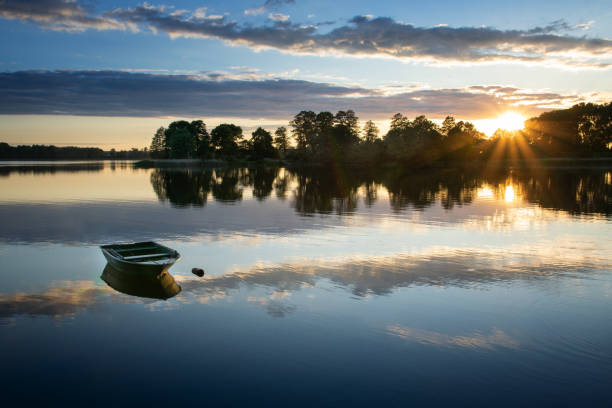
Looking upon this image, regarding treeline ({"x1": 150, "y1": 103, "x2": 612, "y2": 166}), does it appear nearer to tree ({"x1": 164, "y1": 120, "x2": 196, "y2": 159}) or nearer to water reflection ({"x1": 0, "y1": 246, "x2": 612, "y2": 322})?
tree ({"x1": 164, "y1": 120, "x2": 196, "y2": 159})

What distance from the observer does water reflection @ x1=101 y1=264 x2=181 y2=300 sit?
16.1m

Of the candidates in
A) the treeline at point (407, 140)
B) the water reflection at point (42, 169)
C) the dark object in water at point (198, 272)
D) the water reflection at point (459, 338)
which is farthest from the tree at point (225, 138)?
the water reflection at point (459, 338)

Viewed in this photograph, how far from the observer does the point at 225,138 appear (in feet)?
604

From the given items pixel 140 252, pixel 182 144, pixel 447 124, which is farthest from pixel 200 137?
pixel 140 252

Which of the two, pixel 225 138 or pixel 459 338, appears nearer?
pixel 459 338

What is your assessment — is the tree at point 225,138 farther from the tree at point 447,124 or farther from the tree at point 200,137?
the tree at point 447,124

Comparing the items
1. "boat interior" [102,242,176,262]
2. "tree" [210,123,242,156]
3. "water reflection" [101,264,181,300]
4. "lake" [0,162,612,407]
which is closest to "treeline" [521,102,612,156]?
"tree" [210,123,242,156]

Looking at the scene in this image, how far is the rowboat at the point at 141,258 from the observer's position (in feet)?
52.1

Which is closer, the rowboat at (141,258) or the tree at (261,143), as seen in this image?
the rowboat at (141,258)

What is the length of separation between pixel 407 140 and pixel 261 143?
223 ft

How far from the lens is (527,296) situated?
15812 millimetres

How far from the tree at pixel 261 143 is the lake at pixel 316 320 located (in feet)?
525

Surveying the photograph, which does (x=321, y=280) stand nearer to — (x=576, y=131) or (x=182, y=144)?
(x=182, y=144)

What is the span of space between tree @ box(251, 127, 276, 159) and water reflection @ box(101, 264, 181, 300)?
6775 inches
